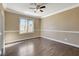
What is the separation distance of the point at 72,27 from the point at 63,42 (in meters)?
1.04

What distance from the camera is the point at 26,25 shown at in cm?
604

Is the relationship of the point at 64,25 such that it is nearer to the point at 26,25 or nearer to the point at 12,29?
the point at 26,25

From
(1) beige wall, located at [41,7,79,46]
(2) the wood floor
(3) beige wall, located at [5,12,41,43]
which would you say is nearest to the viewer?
(2) the wood floor

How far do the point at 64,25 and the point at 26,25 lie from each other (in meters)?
2.87

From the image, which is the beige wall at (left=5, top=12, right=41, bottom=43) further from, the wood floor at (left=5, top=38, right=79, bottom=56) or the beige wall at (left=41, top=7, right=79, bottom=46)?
the beige wall at (left=41, top=7, right=79, bottom=46)

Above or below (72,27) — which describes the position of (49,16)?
above

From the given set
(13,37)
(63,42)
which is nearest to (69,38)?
(63,42)

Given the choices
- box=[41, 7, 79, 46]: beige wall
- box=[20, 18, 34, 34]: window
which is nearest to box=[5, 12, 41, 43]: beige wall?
box=[20, 18, 34, 34]: window

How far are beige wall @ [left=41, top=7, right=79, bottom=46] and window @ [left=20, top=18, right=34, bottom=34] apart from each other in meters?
1.35

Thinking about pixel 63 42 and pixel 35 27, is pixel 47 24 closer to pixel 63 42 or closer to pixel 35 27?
pixel 35 27

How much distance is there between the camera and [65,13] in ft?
14.3

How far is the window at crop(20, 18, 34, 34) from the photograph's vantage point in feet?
18.7

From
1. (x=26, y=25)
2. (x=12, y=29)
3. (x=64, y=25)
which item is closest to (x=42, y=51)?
(x=64, y=25)

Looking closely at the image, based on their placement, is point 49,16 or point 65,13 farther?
point 49,16
